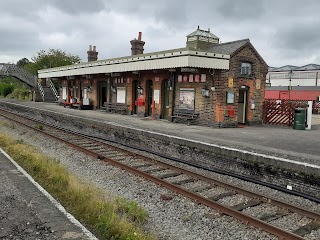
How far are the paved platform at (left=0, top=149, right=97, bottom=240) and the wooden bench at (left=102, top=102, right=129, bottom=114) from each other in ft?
51.3

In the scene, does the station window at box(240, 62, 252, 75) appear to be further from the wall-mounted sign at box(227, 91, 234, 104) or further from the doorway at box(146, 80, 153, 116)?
the doorway at box(146, 80, 153, 116)

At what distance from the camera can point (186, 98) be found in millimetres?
17469

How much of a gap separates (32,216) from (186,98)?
13.1 meters

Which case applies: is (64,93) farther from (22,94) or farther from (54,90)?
(22,94)

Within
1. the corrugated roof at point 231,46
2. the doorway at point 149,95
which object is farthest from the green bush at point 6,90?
the corrugated roof at point 231,46

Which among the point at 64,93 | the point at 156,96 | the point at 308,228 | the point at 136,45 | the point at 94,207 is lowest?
the point at 308,228

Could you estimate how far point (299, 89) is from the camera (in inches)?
1706

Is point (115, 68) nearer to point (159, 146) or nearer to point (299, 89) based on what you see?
point (159, 146)

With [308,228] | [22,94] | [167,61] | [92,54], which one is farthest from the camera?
[22,94]

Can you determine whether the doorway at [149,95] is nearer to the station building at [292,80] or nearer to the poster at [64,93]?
the poster at [64,93]

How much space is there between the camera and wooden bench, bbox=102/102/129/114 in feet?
73.7

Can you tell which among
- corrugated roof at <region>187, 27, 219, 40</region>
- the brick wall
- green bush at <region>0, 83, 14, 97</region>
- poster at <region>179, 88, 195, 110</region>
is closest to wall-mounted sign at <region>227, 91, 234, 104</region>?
the brick wall

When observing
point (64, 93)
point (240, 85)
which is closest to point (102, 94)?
point (64, 93)

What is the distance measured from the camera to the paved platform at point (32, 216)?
4.45 m
